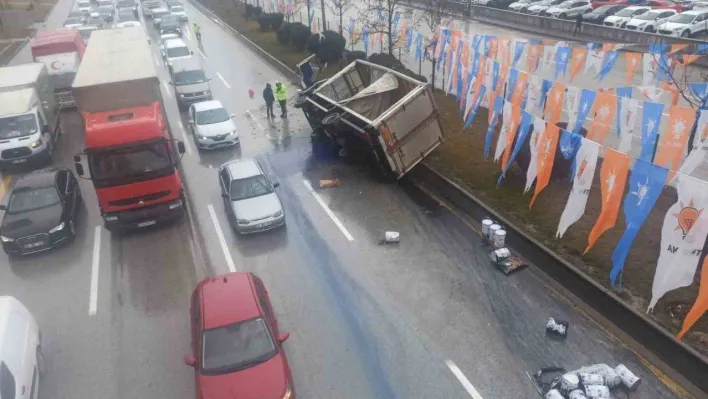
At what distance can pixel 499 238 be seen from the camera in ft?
41.3

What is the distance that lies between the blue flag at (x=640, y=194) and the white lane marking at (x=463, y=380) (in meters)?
4.10

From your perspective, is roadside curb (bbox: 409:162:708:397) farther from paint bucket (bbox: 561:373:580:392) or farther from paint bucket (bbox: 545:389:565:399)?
paint bucket (bbox: 545:389:565:399)

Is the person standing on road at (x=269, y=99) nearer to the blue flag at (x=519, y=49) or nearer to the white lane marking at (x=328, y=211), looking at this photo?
the white lane marking at (x=328, y=211)

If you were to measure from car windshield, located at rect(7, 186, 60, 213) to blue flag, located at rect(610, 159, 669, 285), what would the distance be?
14329 millimetres

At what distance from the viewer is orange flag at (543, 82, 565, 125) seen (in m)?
14.6

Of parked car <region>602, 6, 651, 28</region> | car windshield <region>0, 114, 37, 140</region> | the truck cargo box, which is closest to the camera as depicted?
the truck cargo box

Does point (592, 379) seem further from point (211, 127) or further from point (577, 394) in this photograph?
point (211, 127)

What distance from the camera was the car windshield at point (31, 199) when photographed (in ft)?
45.4

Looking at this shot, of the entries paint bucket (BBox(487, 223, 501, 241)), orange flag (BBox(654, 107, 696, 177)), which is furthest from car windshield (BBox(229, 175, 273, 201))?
orange flag (BBox(654, 107, 696, 177))

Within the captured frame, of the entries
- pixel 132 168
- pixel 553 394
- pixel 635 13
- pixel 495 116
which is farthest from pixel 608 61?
pixel 635 13

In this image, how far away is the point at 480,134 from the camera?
1919cm

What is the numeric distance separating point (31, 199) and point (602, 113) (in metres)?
16.0

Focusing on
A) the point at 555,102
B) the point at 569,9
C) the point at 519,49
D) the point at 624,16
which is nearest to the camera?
the point at 555,102

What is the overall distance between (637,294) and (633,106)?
5.48 m
